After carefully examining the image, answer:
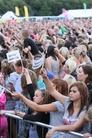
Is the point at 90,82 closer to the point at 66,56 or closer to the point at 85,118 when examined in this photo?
the point at 85,118

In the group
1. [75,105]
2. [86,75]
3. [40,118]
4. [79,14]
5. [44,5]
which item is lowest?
[40,118]

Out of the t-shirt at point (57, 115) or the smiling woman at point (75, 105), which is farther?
the t-shirt at point (57, 115)

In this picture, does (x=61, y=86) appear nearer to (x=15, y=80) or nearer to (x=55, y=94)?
(x=55, y=94)

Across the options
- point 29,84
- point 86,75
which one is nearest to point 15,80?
point 29,84

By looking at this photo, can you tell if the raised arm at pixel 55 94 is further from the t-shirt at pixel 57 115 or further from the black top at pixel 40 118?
the black top at pixel 40 118

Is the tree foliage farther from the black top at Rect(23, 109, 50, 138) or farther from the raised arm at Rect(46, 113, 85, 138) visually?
the raised arm at Rect(46, 113, 85, 138)

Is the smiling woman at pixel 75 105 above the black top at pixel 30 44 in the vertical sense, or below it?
below

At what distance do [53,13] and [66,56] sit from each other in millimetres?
78630

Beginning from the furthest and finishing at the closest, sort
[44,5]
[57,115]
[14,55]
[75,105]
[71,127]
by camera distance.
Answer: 1. [44,5]
2. [14,55]
3. [57,115]
4. [75,105]
5. [71,127]

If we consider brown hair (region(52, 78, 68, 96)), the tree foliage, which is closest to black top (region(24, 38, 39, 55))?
brown hair (region(52, 78, 68, 96))

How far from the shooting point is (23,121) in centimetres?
619

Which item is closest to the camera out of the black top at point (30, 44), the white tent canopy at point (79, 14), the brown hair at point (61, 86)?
the brown hair at point (61, 86)

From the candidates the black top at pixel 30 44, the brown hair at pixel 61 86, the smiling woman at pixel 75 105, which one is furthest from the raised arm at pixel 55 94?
the black top at pixel 30 44

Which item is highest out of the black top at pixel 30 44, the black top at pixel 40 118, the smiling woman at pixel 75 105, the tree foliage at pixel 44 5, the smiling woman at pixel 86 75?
the tree foliage at pixel 44 5
